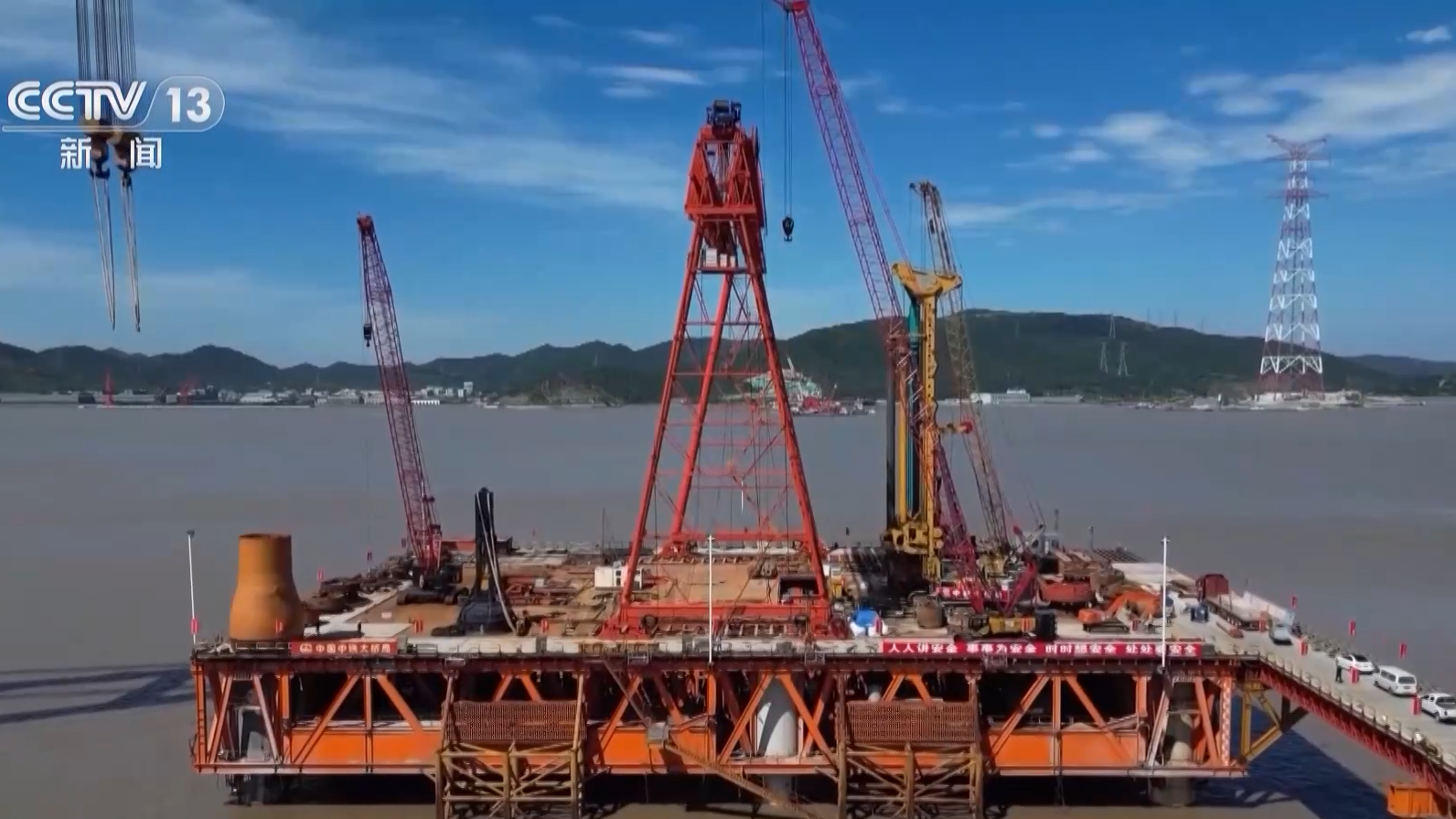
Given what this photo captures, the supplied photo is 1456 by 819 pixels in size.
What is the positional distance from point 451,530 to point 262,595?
46626 mm

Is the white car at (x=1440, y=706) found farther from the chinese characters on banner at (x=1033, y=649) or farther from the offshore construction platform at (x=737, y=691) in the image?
the chinese characters on banner at (x=1033, y=649)

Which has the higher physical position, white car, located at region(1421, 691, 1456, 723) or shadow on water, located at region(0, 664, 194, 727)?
white car, located at region(1421, 691, 1456, 723)

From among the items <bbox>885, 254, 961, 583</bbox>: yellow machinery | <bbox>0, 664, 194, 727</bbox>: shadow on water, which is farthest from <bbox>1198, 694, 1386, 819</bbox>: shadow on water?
<bbox>0, 664, 194, 727</bbox>: shadow on water

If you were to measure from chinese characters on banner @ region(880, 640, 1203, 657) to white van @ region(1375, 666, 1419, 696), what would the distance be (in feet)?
16.0

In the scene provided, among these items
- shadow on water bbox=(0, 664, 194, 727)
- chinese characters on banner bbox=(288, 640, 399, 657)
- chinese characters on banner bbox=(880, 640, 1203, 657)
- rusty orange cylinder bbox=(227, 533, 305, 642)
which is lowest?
shadow on water bbox=(0, 664, 194, 727)

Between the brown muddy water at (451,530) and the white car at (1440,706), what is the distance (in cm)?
492

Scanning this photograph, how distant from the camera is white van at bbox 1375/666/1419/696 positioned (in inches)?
1156

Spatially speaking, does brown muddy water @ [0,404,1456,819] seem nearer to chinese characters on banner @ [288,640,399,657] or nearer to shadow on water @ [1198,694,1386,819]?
shadow on water @ [1198,694,1386,819]

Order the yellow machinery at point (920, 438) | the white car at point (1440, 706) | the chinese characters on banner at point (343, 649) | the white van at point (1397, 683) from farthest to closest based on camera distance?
the yellow machinery at point (920, 438) < the chinese characters on banner at point (343, 649) < the white van at point (1397, 683) < the white car at point (1440, 706)

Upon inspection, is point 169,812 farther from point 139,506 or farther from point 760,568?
point 139,506

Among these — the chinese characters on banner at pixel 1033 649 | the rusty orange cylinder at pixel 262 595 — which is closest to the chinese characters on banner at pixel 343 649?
the rusty orange cylinder at pixel 262 595

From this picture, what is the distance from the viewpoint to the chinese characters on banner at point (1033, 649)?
32688 mm

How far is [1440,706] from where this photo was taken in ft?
89.7

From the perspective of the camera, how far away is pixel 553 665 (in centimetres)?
3322
